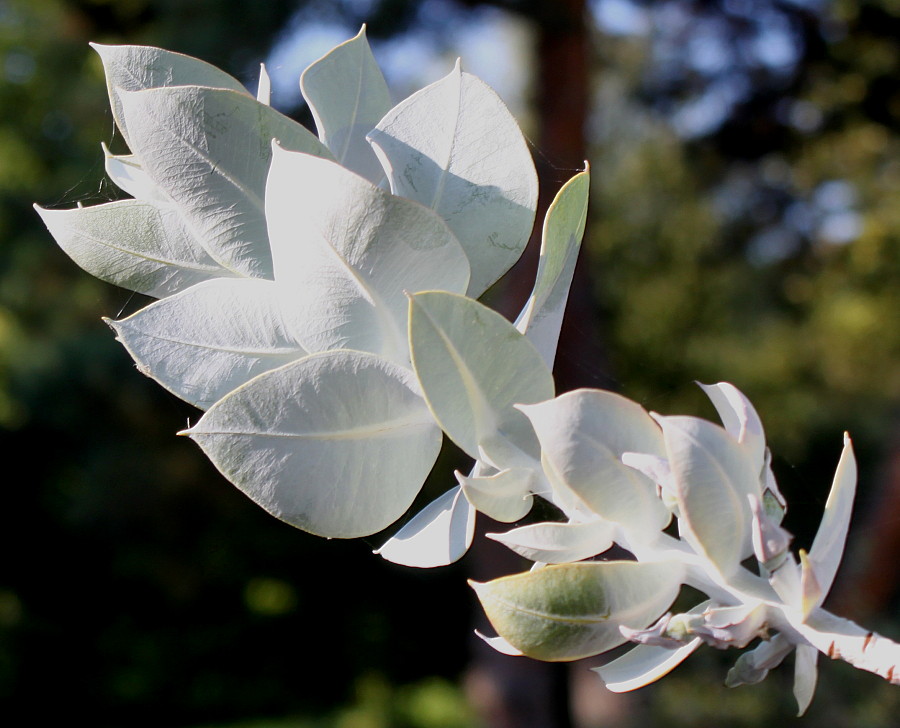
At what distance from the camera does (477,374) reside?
274 millimetres

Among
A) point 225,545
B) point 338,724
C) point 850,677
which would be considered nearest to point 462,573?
point 338,724

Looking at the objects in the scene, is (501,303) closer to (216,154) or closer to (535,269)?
(535,269)

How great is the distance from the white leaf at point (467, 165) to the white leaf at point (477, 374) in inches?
2.4

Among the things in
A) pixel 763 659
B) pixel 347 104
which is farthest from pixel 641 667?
pixel 347 104

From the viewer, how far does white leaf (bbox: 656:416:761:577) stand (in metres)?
0.24

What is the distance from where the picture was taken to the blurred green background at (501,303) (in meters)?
3.61

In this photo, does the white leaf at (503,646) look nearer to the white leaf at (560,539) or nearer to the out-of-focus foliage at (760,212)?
the white leaf at (560,539)

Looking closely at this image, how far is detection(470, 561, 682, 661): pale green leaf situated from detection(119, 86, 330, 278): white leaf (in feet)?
0.54

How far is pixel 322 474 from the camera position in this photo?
29 centimetres

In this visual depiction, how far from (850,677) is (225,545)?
13.7 ft

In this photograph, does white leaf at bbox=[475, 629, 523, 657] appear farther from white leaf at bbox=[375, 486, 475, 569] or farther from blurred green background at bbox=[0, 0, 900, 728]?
blurred green background at bbox=[0, 0, 900, 728]

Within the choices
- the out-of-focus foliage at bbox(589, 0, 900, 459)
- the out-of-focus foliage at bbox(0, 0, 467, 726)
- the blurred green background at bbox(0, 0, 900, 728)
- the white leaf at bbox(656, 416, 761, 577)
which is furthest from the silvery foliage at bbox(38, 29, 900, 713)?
the out-of-focus foliage at bbox(0, 0, 467, 726)

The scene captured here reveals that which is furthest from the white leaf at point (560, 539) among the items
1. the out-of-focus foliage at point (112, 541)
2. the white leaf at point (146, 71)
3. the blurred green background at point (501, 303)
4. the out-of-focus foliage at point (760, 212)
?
the out-of-focus foliage at point (112, 541)

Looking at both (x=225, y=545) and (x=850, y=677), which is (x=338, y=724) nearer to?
(x=225, y=545)
